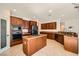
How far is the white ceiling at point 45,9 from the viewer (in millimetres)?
1987

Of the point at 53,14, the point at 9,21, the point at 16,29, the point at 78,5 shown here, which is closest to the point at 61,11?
the point at 53,14

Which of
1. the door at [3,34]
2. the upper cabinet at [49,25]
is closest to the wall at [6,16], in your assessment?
the door at [3,34]

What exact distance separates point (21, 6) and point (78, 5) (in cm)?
143

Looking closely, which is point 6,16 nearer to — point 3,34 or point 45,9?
point 3,34

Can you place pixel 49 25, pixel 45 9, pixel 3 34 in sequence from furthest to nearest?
pixel 49 25 → pixel 3 34 → pixel 45 9

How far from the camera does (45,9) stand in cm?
207

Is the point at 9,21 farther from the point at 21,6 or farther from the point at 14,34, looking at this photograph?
the point at 21,6

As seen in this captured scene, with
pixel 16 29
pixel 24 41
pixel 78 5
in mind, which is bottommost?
pixel 24 41

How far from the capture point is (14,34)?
7.90ft

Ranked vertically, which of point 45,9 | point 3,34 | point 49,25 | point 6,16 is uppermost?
point 45,9

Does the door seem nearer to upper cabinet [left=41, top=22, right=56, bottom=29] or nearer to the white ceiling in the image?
the white ceiling

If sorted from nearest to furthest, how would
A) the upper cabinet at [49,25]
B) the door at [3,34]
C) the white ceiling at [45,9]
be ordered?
the white ceiling at [45,9] → the door at [3,34] → the upper cabinet at [49,25]

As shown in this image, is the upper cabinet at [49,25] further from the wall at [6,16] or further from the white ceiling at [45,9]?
the wall at [6,16]

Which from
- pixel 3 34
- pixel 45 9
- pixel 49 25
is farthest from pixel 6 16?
pixel 49 25
